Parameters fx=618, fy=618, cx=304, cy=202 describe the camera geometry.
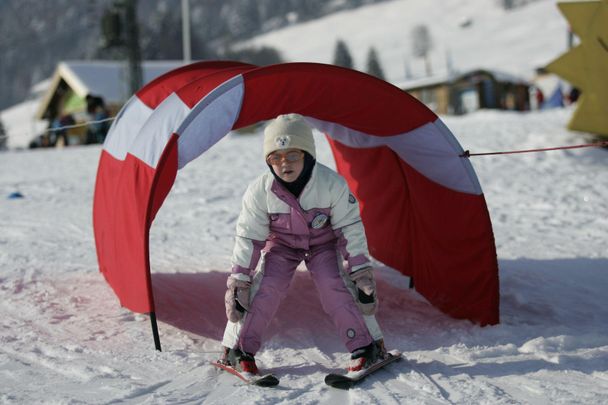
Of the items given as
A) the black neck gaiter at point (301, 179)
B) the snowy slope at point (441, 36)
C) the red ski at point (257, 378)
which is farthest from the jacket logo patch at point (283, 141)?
the snowy slope at point (441, 36)

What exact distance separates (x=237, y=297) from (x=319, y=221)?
0.58 m

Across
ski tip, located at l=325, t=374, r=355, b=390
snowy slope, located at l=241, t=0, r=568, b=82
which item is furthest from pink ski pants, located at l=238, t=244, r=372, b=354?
snowy slope, located at l=241, t=0, r=568, b=82

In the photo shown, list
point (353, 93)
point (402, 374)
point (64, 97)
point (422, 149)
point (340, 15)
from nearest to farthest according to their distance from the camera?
point (402, 374), point (353, 93), point (422, 149), point (64, 97), point (340, 15)

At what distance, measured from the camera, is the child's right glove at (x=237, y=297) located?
301cm

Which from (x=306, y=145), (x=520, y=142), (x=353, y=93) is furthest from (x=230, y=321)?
(x=520, y=142)

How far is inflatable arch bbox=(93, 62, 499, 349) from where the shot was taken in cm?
333

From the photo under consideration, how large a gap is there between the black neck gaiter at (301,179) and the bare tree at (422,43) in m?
66.9

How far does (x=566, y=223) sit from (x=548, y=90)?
4011cm

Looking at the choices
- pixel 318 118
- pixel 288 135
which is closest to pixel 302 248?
pixel 288 135

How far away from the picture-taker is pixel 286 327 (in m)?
3.70

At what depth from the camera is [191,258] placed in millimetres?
5273

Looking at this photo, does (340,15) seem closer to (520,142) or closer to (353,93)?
(520,142)

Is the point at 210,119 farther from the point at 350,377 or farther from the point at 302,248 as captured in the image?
the point at 350,377

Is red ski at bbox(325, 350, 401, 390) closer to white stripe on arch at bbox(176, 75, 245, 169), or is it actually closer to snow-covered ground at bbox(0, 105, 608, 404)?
snow-covered ground at bbox(0, 105, 608, 404)
